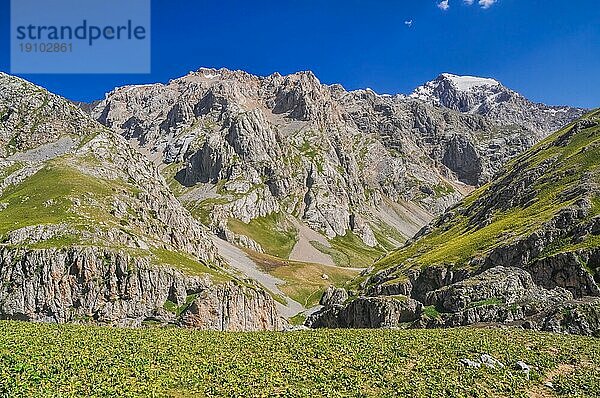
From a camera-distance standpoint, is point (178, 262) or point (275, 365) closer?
point (275, 365)

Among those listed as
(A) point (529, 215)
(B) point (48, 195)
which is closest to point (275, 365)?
(A) point (529, 215)

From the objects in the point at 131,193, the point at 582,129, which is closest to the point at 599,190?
the point at 582,129

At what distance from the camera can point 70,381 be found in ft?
79.8

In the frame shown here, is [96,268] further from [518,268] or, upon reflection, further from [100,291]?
[518,268]

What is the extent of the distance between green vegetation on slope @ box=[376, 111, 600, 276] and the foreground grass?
82323 millimetres

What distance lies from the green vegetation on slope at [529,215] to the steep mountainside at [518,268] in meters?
0.51

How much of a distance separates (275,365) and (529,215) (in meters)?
122

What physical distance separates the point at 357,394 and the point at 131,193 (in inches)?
6255

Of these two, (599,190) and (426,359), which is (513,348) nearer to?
(426,359)

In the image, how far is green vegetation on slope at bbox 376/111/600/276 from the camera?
391ft

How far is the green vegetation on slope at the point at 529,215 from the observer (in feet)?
391

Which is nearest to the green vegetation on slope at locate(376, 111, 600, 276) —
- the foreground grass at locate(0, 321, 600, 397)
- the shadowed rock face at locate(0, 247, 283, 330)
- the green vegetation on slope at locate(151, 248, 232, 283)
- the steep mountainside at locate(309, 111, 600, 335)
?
the steep mountainside at locate(309, 111, 600, 335)

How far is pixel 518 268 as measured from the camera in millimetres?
89875

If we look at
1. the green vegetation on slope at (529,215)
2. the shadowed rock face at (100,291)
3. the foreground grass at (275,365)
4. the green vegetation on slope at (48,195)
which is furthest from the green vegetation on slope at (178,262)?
the foreground grass at (275,365)
